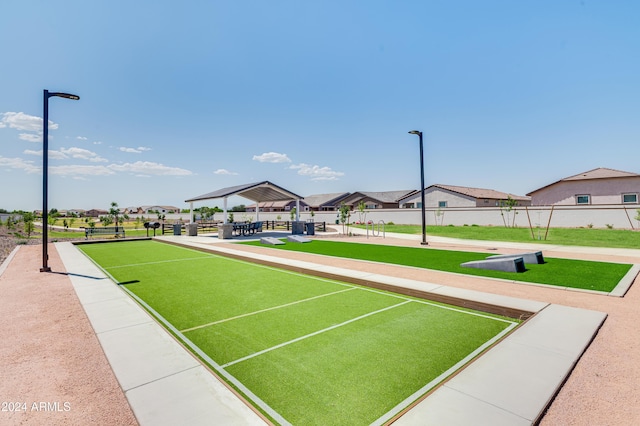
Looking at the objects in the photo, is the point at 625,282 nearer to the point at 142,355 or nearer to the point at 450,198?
the point at 142,355

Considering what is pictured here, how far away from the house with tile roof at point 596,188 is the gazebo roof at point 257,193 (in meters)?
33.8

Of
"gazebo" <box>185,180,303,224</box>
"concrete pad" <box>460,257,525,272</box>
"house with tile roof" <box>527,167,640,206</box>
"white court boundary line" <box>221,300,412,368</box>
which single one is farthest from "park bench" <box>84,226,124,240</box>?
Answer: "house with tile roof" <box>527,167,640,206</box>

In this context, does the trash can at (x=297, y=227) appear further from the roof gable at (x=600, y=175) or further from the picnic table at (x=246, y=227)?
the roof gable at (x=600, y=175)

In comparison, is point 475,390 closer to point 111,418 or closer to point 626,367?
point 626,367

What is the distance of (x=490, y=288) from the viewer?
25.9 feet

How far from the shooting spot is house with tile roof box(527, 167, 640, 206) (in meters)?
32.8

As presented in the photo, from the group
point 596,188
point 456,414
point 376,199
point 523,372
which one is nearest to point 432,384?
point 456,414

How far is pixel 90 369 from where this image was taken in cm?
408

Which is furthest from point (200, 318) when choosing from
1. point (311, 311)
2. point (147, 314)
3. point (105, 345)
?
point (311, 311)

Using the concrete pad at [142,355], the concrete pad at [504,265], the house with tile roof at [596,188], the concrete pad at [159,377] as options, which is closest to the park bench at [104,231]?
the concrete pad at [159,377]

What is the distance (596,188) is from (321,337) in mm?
44275

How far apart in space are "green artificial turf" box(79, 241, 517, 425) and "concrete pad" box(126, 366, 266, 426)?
0.35 m

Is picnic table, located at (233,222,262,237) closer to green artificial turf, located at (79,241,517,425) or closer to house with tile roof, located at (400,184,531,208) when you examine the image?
green artificial turf, located at (79,241,517,425)

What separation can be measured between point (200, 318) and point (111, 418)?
3.17 metres
